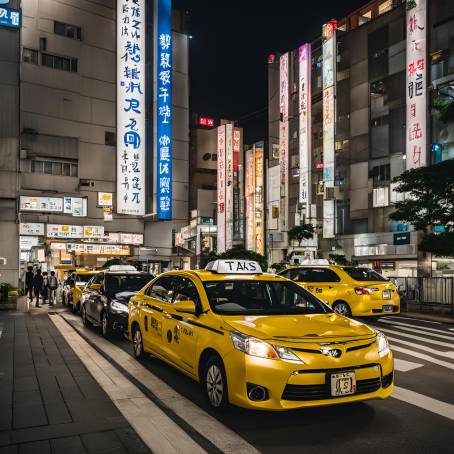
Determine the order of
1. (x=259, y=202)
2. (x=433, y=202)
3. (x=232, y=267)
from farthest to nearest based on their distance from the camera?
(x=259, y=202) < (x=433, y=202) < (x=232, y=267)

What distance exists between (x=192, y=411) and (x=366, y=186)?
1449 inches

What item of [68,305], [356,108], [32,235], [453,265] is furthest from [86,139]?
[453,265]

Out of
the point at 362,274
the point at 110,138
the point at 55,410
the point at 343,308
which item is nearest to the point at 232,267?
the point at 55,410

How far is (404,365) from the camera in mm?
8398

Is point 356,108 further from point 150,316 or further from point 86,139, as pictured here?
point 150,316

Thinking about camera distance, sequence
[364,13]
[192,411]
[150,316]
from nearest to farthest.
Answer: [192,411] < [150,316] < [364,13]

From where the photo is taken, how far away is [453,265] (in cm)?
3253

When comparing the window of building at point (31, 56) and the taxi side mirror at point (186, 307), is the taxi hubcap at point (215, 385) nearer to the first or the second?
the taxi side mirror at point (186, 307)

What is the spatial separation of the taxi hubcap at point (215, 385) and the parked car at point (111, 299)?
568 centimetres

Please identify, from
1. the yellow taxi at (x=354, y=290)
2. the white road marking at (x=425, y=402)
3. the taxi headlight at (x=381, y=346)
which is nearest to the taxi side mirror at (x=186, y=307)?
the taxi headlight at (x=381, y=346)

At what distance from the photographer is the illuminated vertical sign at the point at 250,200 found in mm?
49250

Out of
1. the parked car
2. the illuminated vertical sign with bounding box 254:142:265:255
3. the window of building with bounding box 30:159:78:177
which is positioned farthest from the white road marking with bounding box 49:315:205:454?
the illuminated vertical sign with bounding box 254:142:265:255

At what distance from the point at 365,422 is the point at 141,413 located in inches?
95.0

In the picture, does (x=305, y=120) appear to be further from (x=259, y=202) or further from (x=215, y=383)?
(x=215, y=383)
